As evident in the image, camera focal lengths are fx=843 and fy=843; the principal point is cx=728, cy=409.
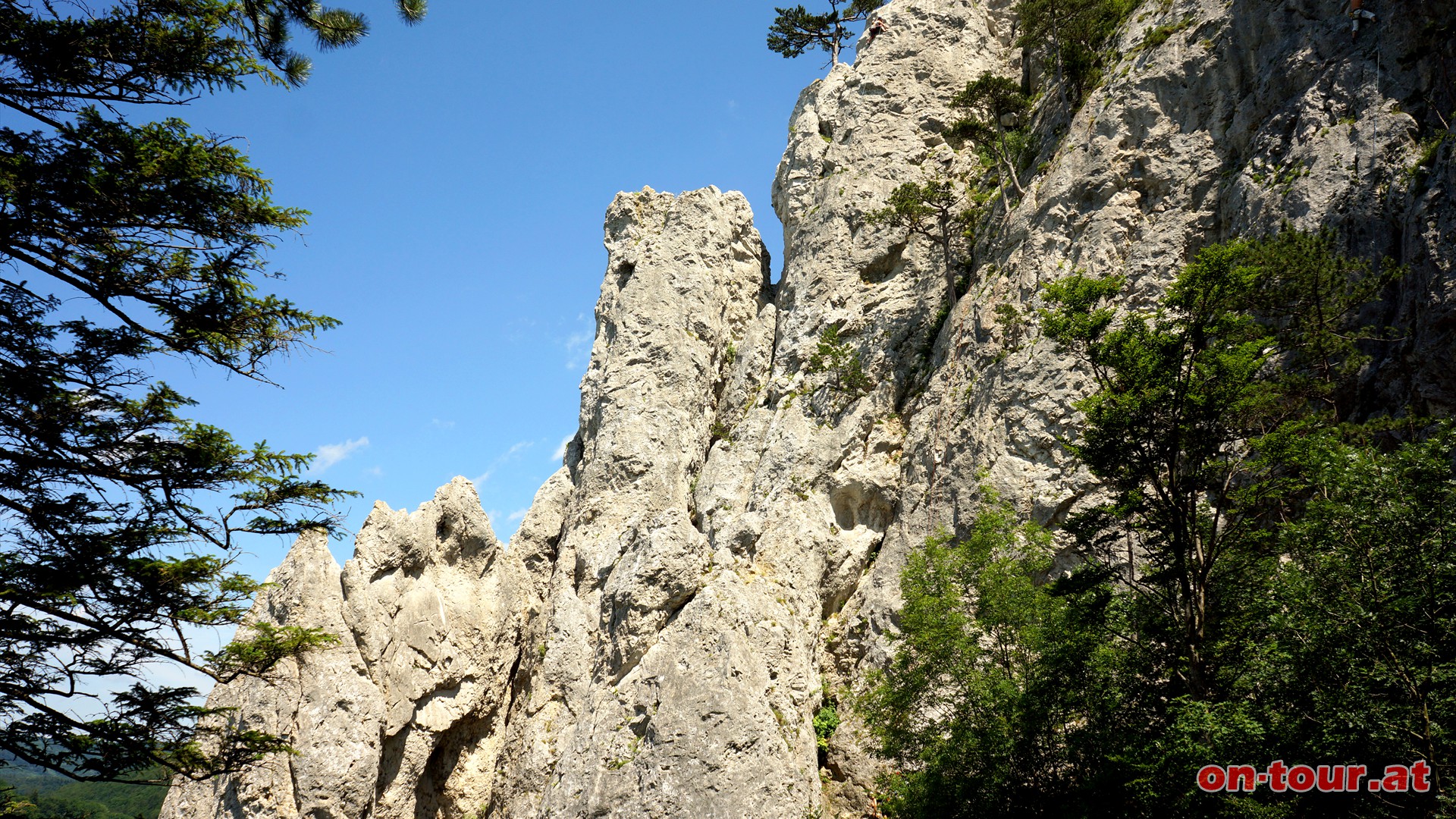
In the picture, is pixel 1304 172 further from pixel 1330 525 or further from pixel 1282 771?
pixel 1282 771

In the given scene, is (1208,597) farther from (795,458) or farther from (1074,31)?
(1074,31)

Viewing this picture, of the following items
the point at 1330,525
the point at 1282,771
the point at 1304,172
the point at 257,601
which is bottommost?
the point at 1282,771

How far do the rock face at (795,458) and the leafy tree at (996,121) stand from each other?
141 cm

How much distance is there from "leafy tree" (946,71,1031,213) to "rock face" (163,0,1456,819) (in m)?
1.41

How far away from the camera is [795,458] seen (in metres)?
27.2

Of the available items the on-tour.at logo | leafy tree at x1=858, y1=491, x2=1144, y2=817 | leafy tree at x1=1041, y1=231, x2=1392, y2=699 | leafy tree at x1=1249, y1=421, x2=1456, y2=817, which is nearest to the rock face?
leafy tree at x1=1041, y1=231, x2=1392, y2=699

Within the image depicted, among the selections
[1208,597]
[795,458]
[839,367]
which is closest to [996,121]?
[839,367]

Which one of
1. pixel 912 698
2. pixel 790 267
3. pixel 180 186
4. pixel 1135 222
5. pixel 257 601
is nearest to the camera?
pixel 180 186

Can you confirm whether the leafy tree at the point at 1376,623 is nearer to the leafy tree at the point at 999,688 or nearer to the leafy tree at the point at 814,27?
the leafy tree at the point at 999,688

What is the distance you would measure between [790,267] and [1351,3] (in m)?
18.8

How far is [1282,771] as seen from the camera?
1246 cm

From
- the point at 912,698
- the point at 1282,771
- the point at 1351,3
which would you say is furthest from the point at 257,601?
the point at 1351,3

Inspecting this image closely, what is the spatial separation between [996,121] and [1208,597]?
73.1 feet

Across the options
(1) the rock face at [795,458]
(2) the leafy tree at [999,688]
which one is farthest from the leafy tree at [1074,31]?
(2) the leafy tree at [999,688]
